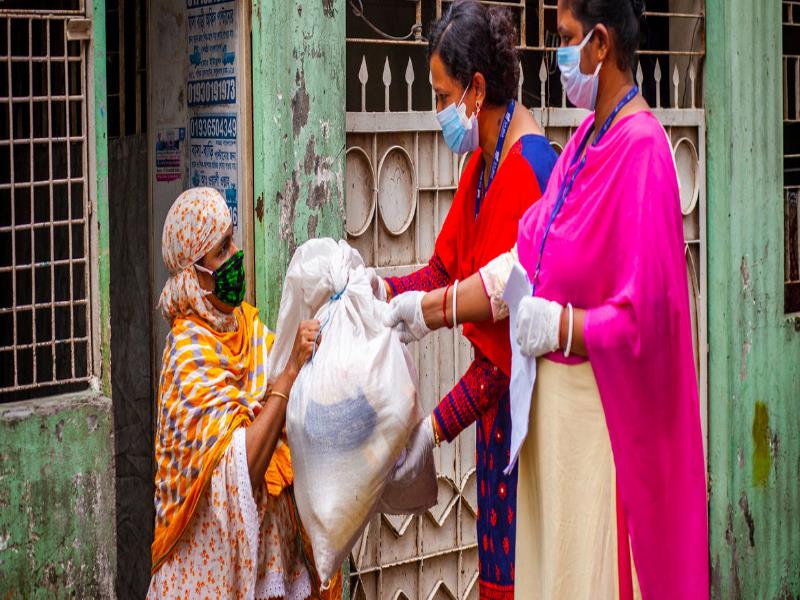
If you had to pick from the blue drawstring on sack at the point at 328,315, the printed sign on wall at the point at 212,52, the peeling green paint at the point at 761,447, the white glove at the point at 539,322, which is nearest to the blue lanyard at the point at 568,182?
the white glove at the point at 539,322

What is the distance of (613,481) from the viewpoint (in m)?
3.55

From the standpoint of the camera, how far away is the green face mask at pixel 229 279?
3.98 metres

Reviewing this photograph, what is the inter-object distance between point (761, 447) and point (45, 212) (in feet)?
12.1

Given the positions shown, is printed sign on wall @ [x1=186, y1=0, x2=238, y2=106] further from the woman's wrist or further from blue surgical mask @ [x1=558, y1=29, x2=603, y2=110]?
blue surgical mask @ [x1=558, y1=29, x2=603, y2=110]

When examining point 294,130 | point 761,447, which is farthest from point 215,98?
point 761,447

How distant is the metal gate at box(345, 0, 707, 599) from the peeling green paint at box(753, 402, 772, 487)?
1.67 meters

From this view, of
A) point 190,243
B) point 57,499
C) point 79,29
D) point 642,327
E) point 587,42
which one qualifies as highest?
point 79,29

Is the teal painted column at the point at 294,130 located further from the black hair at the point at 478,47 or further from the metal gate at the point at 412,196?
the black hair at the point at 478,47

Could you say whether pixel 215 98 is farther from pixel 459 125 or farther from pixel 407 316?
pixel 407 316

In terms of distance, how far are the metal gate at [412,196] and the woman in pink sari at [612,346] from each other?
1515mm

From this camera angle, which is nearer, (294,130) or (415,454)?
(415,454)

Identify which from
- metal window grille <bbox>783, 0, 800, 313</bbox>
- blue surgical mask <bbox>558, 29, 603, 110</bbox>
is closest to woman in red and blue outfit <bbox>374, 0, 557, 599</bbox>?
blue surgical mask <bbox>558, 29, 603, 110</bbox>

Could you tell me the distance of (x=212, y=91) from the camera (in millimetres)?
4836

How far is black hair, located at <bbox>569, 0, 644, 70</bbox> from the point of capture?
3.49 metres
